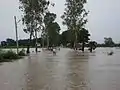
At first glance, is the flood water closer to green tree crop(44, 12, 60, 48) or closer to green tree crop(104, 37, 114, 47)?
green tree crop(44, 12, 60, 48)

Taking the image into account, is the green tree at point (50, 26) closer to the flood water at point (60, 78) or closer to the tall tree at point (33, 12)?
the tall tree at point (33, 12)

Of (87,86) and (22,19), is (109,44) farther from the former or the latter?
(87,86)

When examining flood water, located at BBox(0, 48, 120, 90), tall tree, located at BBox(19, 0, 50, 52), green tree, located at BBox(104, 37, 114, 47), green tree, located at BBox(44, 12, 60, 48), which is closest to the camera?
flood water, located at BBox(0, 48, 120, 90)

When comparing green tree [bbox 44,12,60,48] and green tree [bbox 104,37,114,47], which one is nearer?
green tree [bbox 44,12,60,48]

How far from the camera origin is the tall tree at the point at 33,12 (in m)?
62.1

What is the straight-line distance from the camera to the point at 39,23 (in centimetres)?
6731

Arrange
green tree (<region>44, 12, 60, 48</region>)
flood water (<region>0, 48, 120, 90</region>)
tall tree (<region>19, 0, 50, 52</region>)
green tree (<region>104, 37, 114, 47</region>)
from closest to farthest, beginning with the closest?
flood water (<region>0, 48, 120, 90</region>), tall tree (<region>19, 0, 50, 52</region>), green tree (<region>44, 12, 60, 48</region>), green tree (<region>104, 37, 114, 47</region>)

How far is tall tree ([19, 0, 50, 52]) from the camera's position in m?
62.1

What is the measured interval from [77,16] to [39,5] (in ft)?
49.5

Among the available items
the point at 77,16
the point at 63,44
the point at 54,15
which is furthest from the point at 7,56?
the point at 63,44

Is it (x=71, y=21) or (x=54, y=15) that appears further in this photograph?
(x=54, y=15)

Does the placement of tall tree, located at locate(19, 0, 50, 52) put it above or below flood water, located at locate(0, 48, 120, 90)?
above

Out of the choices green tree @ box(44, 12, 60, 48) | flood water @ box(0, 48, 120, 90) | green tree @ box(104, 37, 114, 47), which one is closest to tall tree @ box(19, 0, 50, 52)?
green tree @ box(44, 12, 60, 48)

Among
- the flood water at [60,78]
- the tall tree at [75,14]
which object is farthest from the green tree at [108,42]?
the flood water at [60,78]
